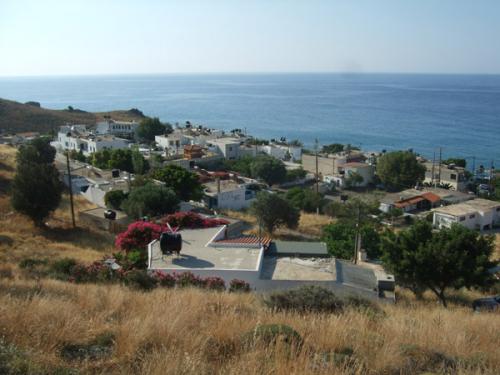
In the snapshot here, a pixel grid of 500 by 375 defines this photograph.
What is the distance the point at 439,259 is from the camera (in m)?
14.5

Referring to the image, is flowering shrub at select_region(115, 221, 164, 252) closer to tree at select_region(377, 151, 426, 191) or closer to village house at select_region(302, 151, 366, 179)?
tree at select_region(377, 151, 426, 191)

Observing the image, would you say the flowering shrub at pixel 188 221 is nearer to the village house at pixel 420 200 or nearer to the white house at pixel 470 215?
the white house at pixel 470 215

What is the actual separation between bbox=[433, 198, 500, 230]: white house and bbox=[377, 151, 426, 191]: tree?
11248 millimetres

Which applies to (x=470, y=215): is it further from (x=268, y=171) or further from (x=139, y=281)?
(x=139, y=281)

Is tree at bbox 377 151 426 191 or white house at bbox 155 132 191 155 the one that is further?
white house at bbox 155 132 191 155

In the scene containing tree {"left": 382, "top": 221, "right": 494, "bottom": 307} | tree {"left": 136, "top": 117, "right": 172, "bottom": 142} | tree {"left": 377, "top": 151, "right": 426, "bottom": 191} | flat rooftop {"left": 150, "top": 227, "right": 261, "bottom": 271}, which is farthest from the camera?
tree {"left": 136, "top": 117, "right": 172, "bottom": 142}

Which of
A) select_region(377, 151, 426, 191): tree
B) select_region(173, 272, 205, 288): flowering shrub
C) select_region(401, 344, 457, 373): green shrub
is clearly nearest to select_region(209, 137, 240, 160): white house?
select_region(377, 151, 426, 191): tree

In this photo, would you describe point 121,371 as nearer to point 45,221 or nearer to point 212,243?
point 212,243

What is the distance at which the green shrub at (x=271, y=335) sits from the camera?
5.16m

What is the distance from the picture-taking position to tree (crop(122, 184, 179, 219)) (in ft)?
82.3

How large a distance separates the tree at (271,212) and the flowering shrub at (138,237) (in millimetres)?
9858

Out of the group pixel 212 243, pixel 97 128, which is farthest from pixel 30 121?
pixel 212 243

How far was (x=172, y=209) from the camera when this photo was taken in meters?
26.4

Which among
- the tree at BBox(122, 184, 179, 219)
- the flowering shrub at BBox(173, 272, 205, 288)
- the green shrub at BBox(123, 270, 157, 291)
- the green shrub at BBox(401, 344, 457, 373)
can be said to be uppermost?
the green shrub at BBox(401, 344, 457, 373)
